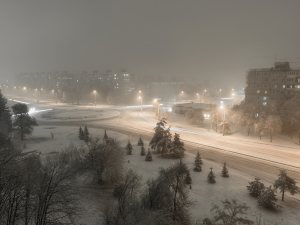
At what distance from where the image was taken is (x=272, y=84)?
57.8m

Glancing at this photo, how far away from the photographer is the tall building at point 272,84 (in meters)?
55.5

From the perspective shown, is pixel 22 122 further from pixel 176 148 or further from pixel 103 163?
pixel 176 148

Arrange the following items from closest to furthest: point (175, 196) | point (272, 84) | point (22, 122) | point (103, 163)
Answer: point (175, 196) → point (103, 163) → point (22, 122) → point (272, 84)

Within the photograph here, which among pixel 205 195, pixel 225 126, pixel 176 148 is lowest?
pixel 205 195

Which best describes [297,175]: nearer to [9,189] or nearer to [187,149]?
[187,149]

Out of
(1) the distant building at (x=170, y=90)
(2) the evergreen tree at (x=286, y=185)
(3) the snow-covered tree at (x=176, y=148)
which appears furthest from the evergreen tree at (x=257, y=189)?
(1) the distant building at (x=170, y=90)

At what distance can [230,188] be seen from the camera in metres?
17.2

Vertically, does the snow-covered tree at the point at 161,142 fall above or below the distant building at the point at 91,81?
below

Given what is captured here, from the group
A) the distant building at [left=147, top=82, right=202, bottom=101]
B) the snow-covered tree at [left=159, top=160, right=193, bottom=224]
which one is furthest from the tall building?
the distant building at [left=147, top=82, right=202, bottom=101]

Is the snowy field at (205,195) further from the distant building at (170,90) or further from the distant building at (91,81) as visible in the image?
the distant building at (170,90)

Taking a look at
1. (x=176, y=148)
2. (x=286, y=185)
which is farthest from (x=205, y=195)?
(x=176, y=148)

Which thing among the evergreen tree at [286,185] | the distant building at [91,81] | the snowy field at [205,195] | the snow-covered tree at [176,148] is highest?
the distant building at [91,81]

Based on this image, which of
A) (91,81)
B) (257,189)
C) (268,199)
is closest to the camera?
(268,199)

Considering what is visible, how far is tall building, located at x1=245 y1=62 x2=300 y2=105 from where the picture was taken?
55.5 metres
